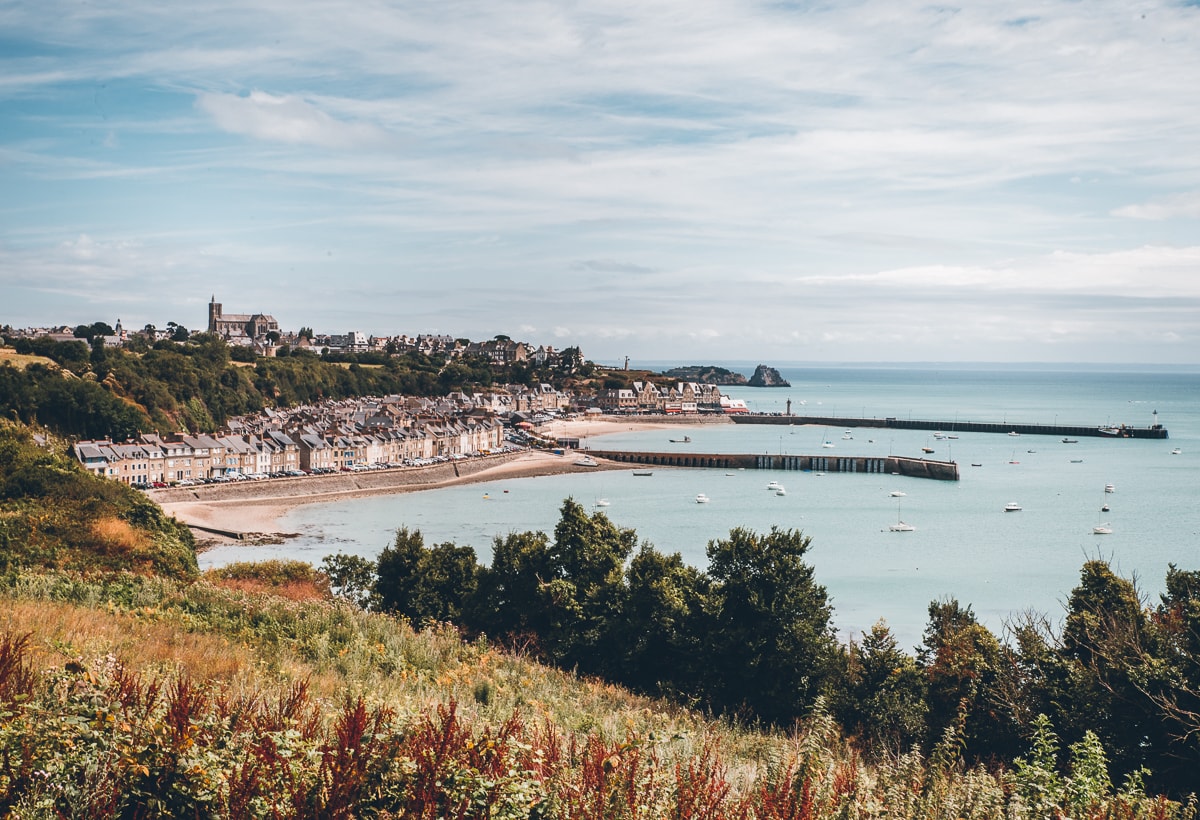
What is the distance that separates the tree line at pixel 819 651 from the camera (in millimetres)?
9047

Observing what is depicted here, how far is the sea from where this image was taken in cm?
2972

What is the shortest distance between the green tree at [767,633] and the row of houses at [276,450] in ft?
101

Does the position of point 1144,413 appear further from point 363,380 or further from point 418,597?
point 418,597

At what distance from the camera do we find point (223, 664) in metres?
5.65

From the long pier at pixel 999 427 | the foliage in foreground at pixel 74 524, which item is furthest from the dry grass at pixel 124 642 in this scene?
the long pier at pixel 999 427

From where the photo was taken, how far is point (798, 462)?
65.0 meters

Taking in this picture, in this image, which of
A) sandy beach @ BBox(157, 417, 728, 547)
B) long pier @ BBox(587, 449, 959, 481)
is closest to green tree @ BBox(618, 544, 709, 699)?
sandy beach @ BBox(157, 417, 728, 547)

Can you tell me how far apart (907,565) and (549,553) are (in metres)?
19.5

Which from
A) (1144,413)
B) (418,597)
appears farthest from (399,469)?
(1144,413)

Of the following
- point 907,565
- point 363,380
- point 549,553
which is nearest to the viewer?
point 549,553

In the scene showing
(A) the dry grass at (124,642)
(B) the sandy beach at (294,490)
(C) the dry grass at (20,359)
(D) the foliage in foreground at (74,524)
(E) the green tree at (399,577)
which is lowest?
(B) the sandy beach at (294,490)

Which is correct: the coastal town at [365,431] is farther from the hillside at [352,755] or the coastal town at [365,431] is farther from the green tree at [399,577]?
the hillside at [352,755]

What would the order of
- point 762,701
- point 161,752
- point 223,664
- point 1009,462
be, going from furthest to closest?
1. point 1009,462
2. point 762,701
3. point 223,664
4. point 161,752

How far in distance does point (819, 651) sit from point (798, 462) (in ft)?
175
